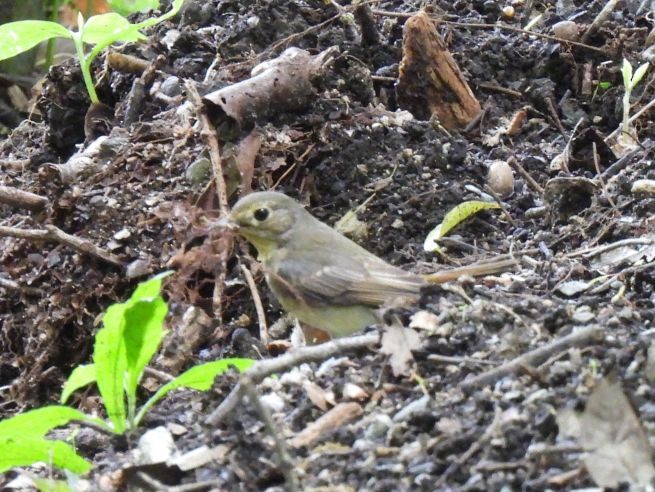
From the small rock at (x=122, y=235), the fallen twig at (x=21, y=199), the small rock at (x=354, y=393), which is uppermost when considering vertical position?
the small rock at (x=354, y=393)

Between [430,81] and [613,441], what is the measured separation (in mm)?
2770

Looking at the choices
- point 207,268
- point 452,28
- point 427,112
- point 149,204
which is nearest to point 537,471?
point 207,268

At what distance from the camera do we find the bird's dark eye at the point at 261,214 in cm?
343

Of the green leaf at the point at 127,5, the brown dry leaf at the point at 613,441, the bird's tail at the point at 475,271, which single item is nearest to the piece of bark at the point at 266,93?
the bird's tail at the point at 475,271

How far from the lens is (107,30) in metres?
4.29

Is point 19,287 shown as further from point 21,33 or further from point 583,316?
point 583,316

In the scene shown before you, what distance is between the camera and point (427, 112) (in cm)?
470

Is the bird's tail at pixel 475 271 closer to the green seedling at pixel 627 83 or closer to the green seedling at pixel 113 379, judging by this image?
the green seedling at pixel 113 379

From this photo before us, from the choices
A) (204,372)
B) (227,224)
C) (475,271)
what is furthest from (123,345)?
(475,271)

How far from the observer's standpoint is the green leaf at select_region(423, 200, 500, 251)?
3850 millimetres

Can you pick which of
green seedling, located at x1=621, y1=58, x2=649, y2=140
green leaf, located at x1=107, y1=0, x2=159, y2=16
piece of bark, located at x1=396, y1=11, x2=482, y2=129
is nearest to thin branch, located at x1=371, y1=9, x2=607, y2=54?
piece of bark, located at x1=396, y1=11, x2=482, y2=129

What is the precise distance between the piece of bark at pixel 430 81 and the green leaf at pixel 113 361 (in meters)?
2.32

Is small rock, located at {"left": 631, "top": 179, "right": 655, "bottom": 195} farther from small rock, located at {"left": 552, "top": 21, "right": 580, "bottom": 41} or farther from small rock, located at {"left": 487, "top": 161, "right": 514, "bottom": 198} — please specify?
small rock, located at {"left": 552, "top": 21, "right": 580, "bottom": 41}

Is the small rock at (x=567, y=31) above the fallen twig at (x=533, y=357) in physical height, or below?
below
